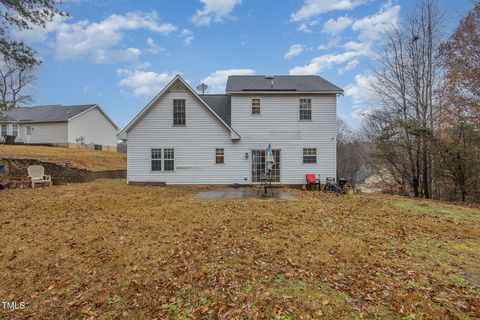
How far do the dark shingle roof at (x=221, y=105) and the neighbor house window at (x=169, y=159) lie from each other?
389 cm

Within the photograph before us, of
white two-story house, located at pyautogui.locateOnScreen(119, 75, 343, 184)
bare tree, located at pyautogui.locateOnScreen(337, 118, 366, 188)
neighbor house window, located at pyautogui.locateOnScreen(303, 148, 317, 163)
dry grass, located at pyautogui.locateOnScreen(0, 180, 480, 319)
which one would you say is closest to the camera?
dry grass, located at pyautogui.locateOnScreen(0, 180, 480, 319)

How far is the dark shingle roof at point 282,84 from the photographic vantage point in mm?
15000

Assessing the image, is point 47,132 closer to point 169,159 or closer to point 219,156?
point 169,159

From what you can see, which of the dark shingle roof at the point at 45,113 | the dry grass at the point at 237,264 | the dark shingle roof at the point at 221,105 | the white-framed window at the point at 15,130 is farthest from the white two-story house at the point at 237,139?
the white-framed window at the point at 15,130

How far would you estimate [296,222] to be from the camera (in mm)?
7430

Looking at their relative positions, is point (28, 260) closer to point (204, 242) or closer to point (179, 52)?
point (204, 242)

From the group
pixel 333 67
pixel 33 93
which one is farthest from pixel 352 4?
pixel 33 93

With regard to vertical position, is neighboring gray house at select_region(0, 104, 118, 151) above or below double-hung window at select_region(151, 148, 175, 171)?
above

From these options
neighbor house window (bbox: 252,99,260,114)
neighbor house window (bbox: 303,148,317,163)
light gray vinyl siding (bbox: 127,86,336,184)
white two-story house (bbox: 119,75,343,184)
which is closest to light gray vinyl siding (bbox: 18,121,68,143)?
white two-story house (bbox: 119,75,343,184)

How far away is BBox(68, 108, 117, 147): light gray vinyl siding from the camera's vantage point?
2925cm

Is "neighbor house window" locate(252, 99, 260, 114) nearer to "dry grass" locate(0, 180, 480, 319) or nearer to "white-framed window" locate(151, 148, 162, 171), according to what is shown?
"white-framed window" locate(151, 148, 162, 171)

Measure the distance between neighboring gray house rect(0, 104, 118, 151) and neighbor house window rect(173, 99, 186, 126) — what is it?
801 inches

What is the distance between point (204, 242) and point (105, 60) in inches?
749

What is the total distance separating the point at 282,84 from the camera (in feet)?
52.0
